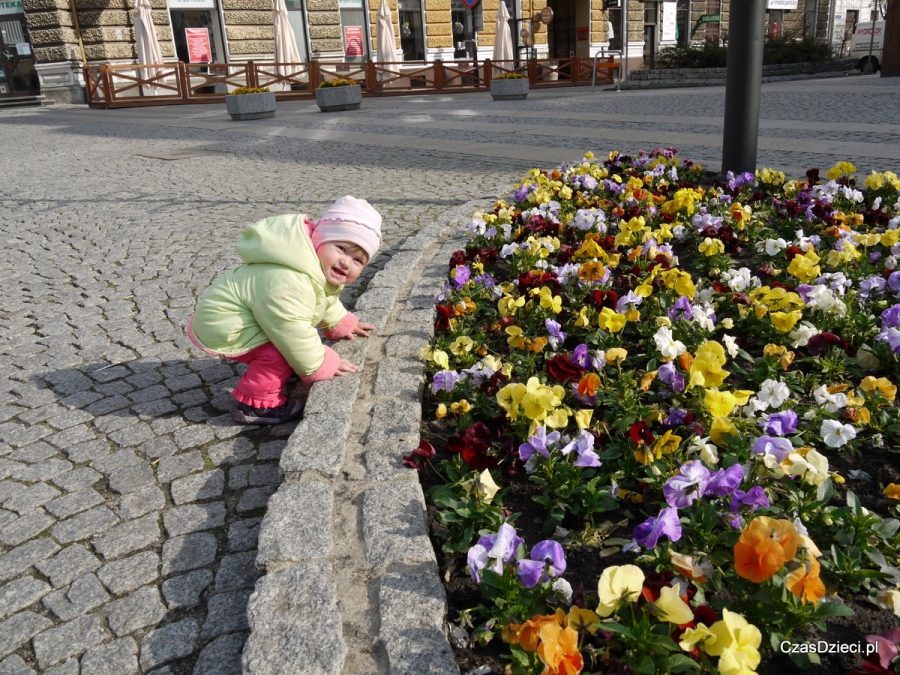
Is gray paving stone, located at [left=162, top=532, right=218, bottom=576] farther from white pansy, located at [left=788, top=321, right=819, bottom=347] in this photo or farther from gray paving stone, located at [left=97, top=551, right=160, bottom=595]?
white pansy, located at [left=788, top=321, right=819, bottom=347]

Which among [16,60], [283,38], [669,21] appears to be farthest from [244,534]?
[669,21]

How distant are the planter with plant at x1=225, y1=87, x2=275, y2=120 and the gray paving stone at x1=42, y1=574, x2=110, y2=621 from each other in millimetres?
15032

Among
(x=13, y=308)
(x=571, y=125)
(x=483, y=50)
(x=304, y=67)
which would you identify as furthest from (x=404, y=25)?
(x=13, y=308)

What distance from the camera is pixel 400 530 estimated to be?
2.09 meters

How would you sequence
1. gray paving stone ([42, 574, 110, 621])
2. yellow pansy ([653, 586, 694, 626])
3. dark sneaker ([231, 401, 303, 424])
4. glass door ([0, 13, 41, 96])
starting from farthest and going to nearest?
1. glass door ([0, 13, 41, 96])
2. dark sneaker ([231, 401, 303, 424])
3. gray paving stone ([42, 574, 110, 621])
4. yellow pansy ([653, 586, 694, 626])

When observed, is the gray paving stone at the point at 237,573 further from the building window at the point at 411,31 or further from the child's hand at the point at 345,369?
the building window at the point at 411,31

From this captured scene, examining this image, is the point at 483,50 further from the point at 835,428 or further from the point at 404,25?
the point at 835,428

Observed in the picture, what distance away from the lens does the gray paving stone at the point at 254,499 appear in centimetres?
252

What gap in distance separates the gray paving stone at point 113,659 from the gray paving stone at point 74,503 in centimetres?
72

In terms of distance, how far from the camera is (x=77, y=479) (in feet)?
8.98

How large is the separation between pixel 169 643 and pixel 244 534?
1.50ft

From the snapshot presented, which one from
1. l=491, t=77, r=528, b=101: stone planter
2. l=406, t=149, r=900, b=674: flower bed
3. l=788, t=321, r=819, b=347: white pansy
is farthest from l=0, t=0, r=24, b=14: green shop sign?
l=788, t=321, r=819, b=347: white pansy

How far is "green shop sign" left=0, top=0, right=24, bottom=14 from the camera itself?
21750 millimetres

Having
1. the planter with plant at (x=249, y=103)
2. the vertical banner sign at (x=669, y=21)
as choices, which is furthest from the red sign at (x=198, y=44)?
the vertical banner sign at (x=669, y=21)
